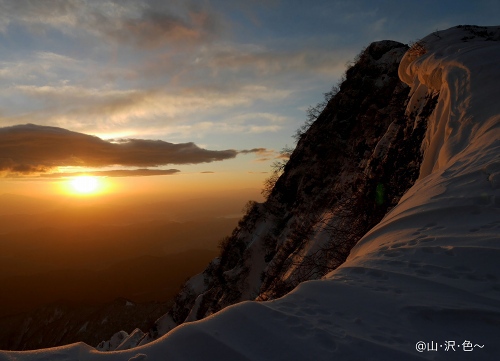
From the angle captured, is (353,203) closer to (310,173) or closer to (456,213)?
(456,213)

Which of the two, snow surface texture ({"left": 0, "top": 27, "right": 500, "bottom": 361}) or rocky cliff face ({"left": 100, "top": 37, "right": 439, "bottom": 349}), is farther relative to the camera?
rocky cliff face ({"left": 100, "top": 37, "right": 439, "bottom": 349})

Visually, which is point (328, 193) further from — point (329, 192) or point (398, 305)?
point (398, 305)

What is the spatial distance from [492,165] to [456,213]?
1.17 meters

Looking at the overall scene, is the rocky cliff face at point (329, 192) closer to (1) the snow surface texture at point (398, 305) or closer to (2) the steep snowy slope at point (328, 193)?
(2) the steep snowy slope at point (328, 193)

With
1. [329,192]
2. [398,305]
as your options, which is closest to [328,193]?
[329,192]

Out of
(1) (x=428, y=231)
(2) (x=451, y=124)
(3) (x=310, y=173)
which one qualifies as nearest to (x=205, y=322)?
(1) (x=428, y=231)

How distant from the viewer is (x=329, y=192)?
16.8 meters

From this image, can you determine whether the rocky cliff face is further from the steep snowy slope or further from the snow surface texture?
the snow surface texture

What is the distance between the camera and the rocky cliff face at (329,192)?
8.97m

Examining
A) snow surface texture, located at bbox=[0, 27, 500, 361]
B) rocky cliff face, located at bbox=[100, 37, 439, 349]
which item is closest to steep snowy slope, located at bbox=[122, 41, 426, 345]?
rocky cliff face, located at bbox=[100, 37, 439, 349]

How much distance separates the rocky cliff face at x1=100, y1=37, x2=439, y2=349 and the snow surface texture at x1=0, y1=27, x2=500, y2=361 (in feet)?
12.9

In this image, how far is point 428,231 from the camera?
3.68 m

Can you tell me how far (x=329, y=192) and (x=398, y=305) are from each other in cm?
1481

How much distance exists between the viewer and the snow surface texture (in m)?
1.94
